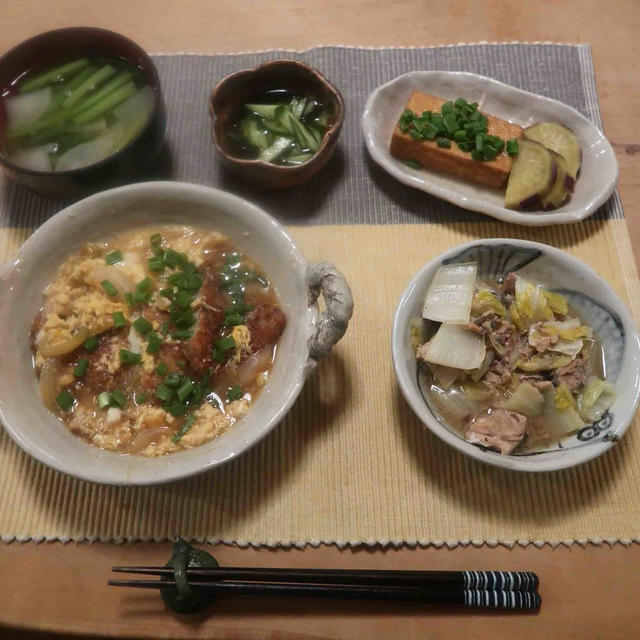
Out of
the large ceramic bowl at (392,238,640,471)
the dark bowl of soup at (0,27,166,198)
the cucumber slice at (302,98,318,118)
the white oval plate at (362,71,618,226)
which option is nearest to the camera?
the large ceramic bowl at (392,238,640,471)

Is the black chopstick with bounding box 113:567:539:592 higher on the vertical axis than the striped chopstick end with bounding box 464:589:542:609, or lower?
higher

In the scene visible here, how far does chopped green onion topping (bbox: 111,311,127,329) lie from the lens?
1.63 metres

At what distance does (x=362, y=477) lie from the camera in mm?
1698

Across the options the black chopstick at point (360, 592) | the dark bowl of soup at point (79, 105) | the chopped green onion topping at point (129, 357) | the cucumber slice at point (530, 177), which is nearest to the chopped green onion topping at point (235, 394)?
the chopped green onion topping at point (129, 357)

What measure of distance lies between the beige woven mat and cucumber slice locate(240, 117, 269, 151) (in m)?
0.94

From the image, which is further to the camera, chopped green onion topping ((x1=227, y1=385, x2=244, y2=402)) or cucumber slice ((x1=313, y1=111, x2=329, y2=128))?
cucumber slice ((x1=313, y1=111, x2=329, y2=128))

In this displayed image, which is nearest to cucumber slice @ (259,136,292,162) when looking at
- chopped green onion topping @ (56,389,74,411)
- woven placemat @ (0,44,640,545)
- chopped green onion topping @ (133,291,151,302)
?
woven placemat @ (0,44,640,545)

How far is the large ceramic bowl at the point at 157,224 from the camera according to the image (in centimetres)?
143

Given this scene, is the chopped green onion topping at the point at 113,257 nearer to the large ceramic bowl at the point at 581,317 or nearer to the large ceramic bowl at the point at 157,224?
the large ceramic bowl at the point at 157,224

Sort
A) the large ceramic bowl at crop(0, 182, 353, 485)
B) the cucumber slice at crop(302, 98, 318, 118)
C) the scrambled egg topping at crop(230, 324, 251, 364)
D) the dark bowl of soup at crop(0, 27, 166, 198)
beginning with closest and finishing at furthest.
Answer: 1. the large ceramic bowl at crop(0, 182, 353, 485)
2. the scrambled egg topping at crop(230, 324, 251, 364)
3. the dark bowl of soup at crop(0, 27, 166, 198)
4. the cucumber slice at crop(302, 98, 318, 118)

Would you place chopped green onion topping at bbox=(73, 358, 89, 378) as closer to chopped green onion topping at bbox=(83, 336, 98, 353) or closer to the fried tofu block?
chopped green onion topping at bbox=(83, 336, 98, 353)

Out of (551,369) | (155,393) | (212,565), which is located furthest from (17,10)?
(551,369)

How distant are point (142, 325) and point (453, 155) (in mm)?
1351

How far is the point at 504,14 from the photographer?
2.56 m
